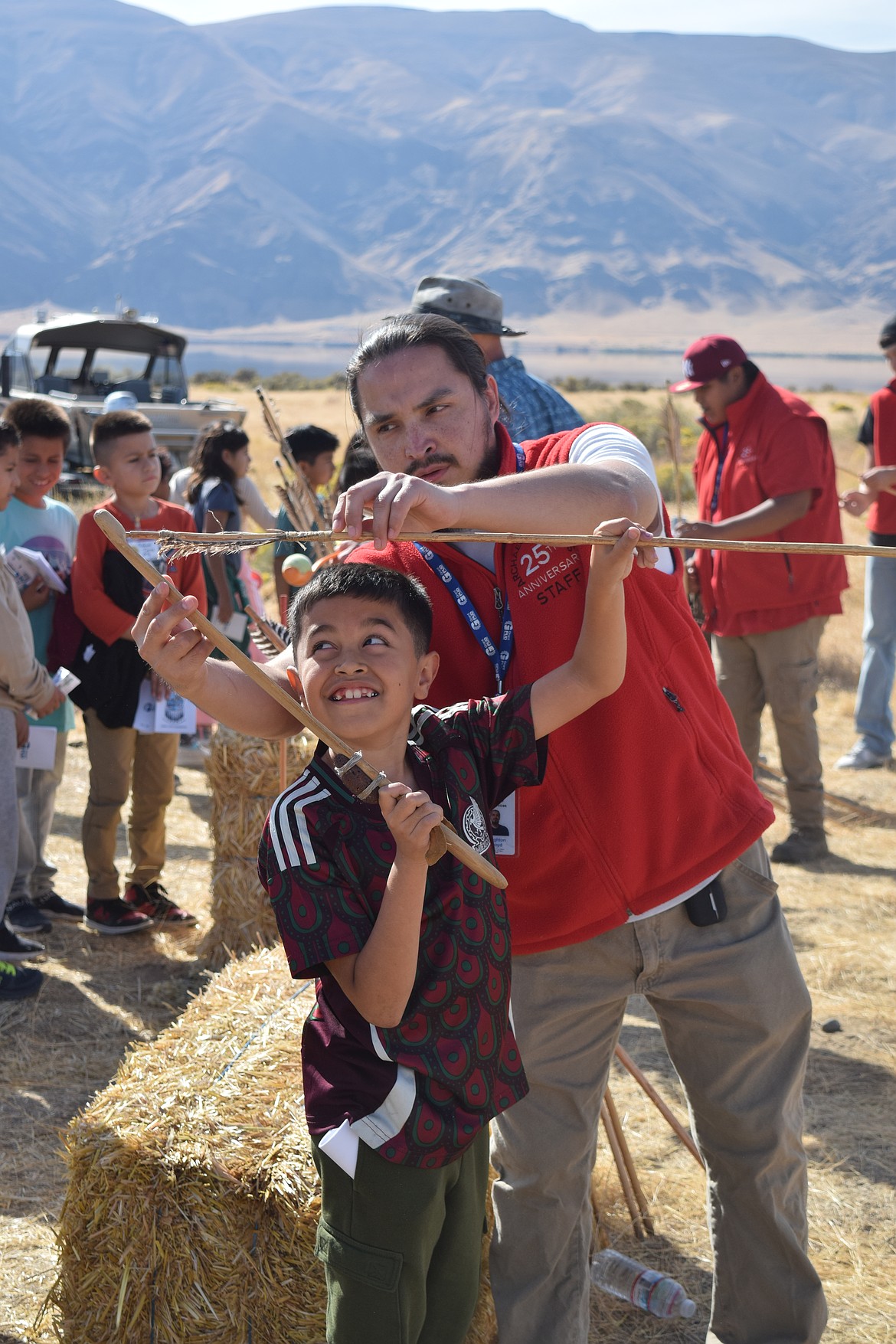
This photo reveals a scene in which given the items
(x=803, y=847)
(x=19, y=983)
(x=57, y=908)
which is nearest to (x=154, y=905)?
(x=57, y=908)

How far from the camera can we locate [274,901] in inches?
82.0

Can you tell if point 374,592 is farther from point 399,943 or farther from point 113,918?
point 113,918

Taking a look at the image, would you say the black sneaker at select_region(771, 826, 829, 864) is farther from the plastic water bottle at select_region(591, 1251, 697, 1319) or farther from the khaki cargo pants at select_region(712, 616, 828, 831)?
the plastic water bottle at select_region(591, 1251, 697, 1319)

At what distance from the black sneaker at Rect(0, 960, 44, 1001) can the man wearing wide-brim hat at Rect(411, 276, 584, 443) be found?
2.92 meters

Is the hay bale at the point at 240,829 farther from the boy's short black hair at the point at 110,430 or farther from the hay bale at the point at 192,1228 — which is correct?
the hay bale at the point at 192,1228

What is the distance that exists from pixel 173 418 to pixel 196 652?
14.6 meters

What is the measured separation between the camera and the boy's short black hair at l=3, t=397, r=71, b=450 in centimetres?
543

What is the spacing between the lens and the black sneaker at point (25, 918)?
18.3ft

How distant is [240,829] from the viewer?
5441mm

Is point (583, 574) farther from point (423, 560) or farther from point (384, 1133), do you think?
point (384, 1133)

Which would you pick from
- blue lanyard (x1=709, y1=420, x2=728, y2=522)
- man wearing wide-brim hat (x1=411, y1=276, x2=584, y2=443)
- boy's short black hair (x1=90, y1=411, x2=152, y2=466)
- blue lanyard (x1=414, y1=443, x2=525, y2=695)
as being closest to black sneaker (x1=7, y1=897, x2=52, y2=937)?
boy's short black hair (x1=90, y1=411, x2=152, y2=466)

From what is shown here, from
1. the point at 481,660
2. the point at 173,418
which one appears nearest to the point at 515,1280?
the point at 481,660

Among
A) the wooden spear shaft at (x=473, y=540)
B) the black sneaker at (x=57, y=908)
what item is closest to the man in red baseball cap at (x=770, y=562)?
the black sneaker at (x=57, y=908)

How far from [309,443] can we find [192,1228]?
5075mm
